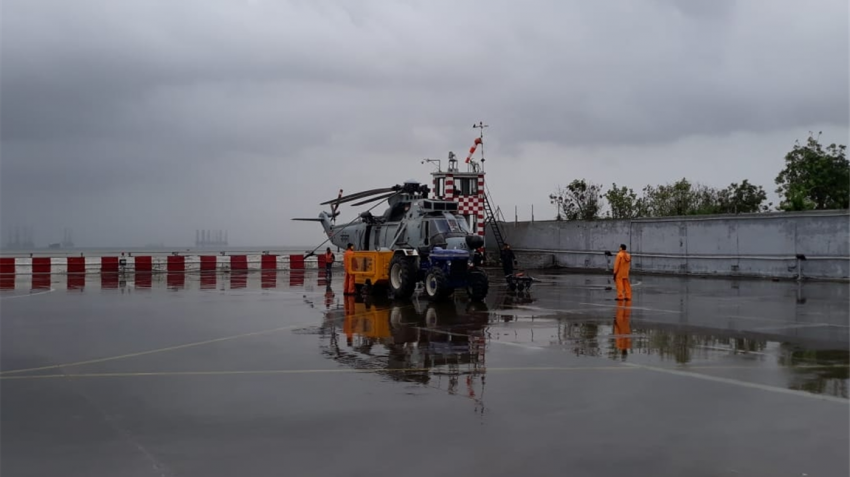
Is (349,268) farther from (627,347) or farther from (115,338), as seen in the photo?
(627,347)

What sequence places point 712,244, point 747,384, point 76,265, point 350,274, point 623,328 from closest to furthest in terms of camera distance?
1. point 747,384
2. point 623,328
3. point 350,274
4. point 712,244
5. point 76,265

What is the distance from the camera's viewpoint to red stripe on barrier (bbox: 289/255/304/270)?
37.1 metres

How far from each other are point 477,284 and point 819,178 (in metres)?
29.5

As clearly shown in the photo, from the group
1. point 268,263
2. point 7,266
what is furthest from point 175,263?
point 7,266

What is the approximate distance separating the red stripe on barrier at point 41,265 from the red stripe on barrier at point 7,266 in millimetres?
922

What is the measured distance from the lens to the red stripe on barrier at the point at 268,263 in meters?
37.2

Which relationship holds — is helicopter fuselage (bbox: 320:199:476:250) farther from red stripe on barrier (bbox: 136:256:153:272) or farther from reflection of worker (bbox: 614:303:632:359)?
red stripe on barrier (bbox: 136:256:153:272)

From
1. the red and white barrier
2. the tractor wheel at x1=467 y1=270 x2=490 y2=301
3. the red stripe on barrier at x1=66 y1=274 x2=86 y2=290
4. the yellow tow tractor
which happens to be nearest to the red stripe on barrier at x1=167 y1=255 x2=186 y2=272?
the red and white barrier

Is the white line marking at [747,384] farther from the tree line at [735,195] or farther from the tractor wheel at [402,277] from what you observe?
the tree line at [735,195]

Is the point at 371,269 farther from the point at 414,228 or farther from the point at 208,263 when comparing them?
the point at 208,263

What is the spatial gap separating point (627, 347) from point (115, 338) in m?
8.42

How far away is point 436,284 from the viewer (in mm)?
Result: 18000

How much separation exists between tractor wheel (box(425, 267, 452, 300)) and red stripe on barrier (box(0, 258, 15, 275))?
23.9 m

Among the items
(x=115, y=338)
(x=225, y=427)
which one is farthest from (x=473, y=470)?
(x=115, y=338)
